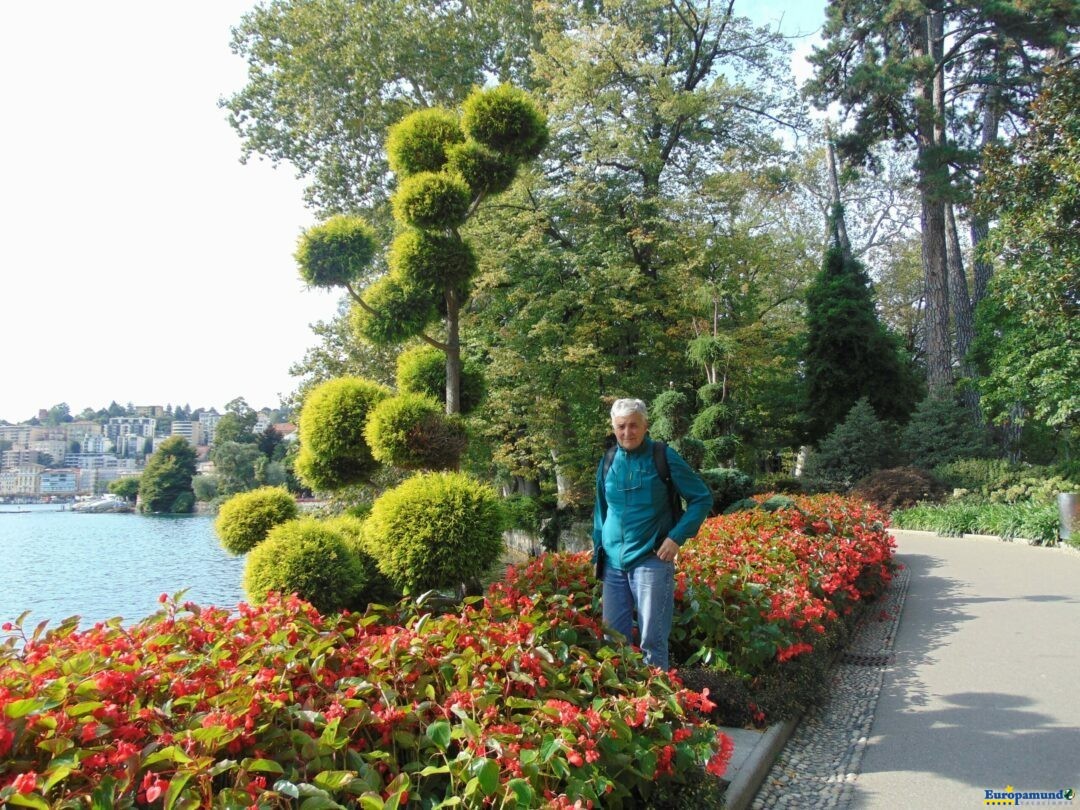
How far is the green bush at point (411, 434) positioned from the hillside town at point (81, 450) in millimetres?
23527

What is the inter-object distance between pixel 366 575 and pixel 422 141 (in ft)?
10.5

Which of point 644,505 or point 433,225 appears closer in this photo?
point 644,505

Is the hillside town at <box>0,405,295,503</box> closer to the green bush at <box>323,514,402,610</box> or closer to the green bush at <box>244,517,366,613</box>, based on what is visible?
the green bush at <box>323,514,402,610</box>

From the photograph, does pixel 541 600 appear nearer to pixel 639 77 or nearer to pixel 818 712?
pixel 818 712

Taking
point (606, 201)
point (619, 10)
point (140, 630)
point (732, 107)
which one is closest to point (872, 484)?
point (606, 201)

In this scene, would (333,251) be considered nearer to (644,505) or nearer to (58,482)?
(644,505)

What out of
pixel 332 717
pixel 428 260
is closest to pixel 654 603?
pixel 332 717

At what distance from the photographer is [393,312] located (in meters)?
5.63

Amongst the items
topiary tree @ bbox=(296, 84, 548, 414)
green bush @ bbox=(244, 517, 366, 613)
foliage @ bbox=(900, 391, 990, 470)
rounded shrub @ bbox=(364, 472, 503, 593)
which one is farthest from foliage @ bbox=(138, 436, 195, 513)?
rounded shrub @ bbox=(364, 472, 503, 593)

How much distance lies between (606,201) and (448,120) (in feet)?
36.8

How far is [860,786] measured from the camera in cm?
339

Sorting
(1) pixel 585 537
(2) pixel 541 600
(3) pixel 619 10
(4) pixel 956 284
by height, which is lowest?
(1) pixel 585 537

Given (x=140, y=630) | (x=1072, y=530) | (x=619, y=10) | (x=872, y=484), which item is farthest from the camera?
(x=619, y=10)

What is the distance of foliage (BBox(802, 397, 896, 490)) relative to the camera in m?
17.9
